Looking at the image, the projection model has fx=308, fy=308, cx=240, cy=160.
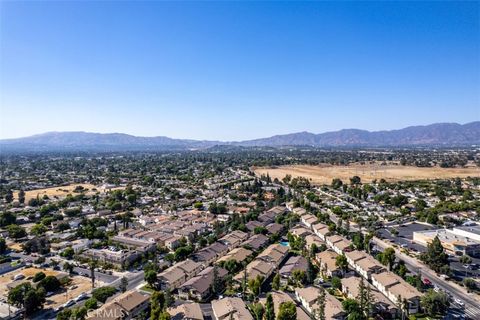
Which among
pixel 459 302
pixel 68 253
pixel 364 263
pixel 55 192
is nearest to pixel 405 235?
pixel 364 263

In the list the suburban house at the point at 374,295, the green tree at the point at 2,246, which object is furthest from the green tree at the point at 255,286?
the green tree at the point at 2,246

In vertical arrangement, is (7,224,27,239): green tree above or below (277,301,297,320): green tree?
below

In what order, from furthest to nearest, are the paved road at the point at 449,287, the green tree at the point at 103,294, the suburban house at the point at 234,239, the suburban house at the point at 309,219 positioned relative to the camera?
the suburban house at the point at 309,219 < the suburban house at the point at 234,239 < the green tree at the point at 103,294 < the paved road at the point at 449,287

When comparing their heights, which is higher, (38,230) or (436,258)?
(436,258)

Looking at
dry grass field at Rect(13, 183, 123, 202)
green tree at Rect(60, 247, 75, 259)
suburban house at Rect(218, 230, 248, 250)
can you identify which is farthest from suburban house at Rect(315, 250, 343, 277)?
dry grass field at Rect(13, 183, 123, 202)

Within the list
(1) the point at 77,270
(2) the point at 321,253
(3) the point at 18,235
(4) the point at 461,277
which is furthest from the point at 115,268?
(4) the point at 461,277

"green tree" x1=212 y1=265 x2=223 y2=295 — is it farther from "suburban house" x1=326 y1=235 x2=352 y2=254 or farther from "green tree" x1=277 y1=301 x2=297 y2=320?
"suburban house" x1=326 y1=235 x2=352 y2=254

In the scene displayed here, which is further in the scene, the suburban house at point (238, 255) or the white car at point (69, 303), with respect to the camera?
the suburban house at point (238, 255)

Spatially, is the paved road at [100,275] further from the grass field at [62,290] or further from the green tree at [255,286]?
the green tree at [255,286]

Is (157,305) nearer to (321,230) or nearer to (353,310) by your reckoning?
(353,310)
